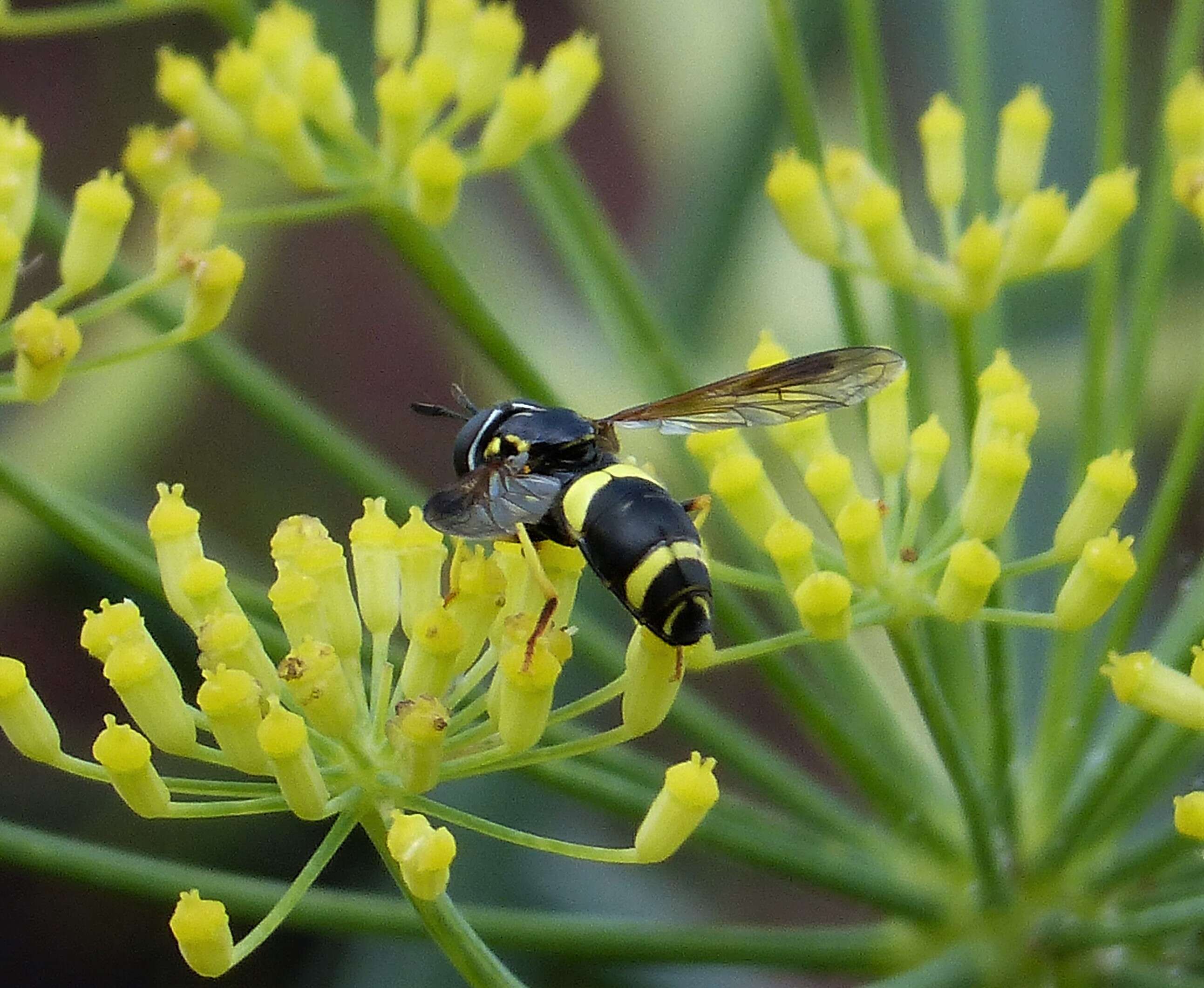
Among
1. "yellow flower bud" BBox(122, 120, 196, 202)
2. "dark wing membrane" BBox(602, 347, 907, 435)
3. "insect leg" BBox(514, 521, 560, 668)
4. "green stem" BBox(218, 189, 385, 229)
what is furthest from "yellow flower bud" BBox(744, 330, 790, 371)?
"yellow flower bud" BBox(122, 120, 196, 202)

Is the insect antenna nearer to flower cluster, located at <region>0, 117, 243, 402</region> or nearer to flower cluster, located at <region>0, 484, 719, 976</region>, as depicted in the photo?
flower cluster, located at <region>0, 117, 243, 402</region>

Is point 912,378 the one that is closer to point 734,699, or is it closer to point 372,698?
point 372,698

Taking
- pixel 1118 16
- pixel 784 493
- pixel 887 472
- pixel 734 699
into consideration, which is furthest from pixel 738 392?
pixel 734 699

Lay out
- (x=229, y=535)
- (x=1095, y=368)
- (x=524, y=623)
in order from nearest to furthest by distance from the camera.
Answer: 1. (x=524, y=623)
2. (x=1095, y=368)
3. (x=229, y=535)

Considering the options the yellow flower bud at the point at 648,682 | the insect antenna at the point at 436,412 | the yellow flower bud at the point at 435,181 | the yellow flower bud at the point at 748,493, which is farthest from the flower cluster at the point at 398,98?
the yellow flower bud at the point at 648,682

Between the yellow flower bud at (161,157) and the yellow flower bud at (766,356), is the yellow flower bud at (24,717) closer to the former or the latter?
the yellow flower bud at (766,356)

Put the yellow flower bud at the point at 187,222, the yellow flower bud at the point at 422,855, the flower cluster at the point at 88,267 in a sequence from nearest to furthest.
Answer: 1. the yellow flower bud at the point at 422,855
2. the flower cluster at the point at 88,267
3. the yellow flower bud at the point at 187,222
